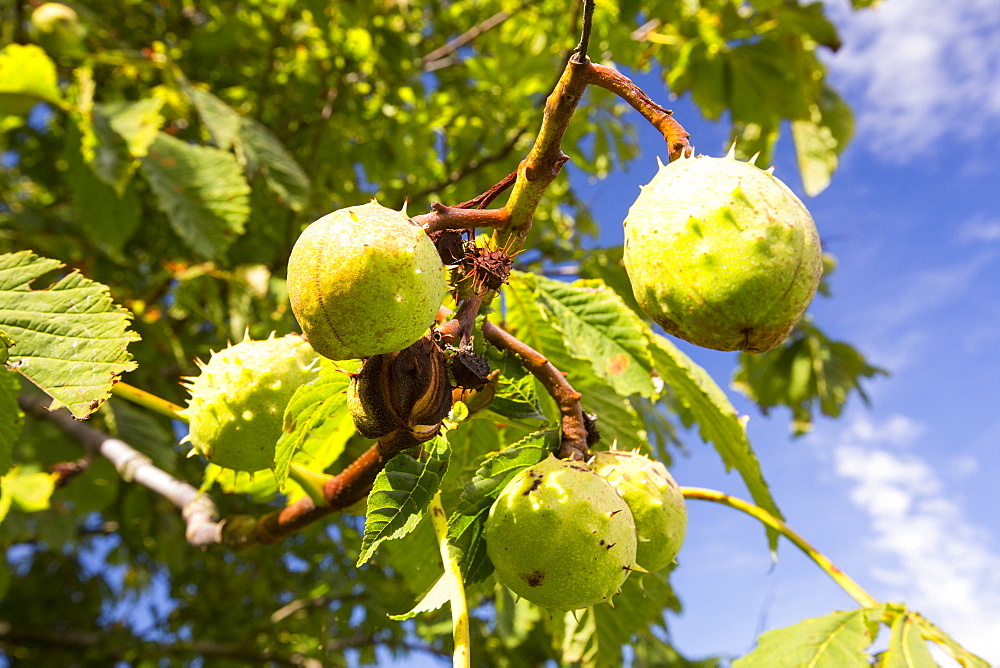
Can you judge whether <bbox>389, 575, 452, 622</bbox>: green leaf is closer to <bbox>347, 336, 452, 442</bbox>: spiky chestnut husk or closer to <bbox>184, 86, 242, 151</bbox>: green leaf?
<bbox>347, 336, 452, 442</bbox>: spiky chestnut husk

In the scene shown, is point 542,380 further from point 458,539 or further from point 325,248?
point 325,248

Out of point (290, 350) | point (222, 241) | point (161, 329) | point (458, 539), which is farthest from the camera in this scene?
point (161, 329)

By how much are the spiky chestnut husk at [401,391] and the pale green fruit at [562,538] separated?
179 mm

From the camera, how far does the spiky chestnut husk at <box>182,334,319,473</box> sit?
1.28 meters

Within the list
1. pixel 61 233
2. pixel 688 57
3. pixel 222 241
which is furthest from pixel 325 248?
pixel 61 233

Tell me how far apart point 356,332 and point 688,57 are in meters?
3.09

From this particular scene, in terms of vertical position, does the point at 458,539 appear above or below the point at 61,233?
above

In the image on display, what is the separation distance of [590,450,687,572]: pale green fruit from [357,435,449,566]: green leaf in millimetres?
274

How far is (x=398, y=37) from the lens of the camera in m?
3.81

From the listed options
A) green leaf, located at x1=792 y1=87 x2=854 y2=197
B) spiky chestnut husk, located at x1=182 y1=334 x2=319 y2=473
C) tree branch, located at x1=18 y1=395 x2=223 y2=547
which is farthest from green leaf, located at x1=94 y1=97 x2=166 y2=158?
green leaf, located at x1=792 y1=87 x2=854 y2=197

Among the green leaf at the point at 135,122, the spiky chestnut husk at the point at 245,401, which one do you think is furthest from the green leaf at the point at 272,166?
the spiky chestnut husk at the point at 245,401

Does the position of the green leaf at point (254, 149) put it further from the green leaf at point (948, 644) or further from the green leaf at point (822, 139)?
the green leaf at point (822, 139)

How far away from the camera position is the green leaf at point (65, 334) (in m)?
1.10

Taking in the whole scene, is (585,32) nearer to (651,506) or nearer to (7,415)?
(651,506)
